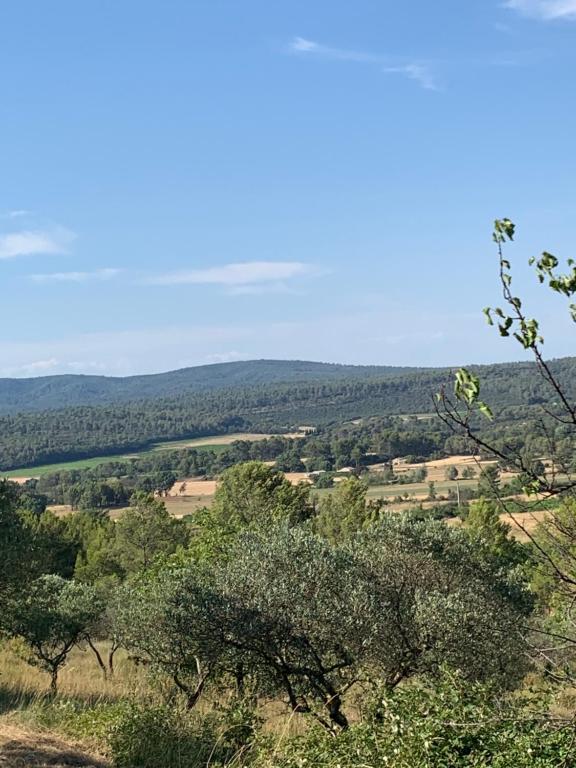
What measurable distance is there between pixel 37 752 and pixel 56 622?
1422 cm

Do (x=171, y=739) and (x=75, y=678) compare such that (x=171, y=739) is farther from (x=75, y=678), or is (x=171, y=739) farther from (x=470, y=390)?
(x=75, y=678)

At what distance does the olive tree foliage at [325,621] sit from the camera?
52.4ft

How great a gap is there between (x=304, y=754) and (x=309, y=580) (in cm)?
655

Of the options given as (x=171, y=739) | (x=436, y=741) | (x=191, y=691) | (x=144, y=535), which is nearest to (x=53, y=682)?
(x=191, y=691)

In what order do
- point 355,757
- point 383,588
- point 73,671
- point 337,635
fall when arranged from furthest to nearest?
point 73,671, point 383,588, point 337,635, point 355,757

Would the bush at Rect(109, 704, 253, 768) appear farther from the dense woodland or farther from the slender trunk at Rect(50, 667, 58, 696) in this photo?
the slender trunk at Rect(50, 667, 58, 696)

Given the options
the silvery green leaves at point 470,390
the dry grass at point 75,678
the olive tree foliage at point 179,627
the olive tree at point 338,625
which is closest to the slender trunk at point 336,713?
the olive tree at point 338,625

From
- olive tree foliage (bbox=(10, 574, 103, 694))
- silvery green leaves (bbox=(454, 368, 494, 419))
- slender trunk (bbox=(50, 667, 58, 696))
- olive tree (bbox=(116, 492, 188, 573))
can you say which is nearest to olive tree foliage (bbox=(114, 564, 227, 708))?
slender trunk (bbox=(50, 667, 58, 696))

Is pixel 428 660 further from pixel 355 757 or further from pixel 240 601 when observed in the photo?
pixel 355 757

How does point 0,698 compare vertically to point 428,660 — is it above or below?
below

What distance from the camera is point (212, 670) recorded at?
1817cm

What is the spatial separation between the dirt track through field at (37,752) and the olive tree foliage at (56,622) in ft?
32.8

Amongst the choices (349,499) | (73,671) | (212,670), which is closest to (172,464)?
Result: (349,499)

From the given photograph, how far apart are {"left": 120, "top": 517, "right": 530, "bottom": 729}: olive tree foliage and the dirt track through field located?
3713 millimetres
